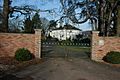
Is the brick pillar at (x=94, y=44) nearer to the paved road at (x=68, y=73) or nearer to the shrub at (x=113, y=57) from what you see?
the shrub at (x=113, y=57)

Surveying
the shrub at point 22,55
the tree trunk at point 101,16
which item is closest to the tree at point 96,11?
the tree trunk at point 101,16

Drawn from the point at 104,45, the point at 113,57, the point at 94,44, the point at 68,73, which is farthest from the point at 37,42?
the point at 68,73

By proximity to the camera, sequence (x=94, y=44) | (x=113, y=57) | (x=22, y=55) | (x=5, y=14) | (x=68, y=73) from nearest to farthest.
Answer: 1. (x=68, y=73)
2. (x=22, y=55)
3. (x=113, y=57)
4. (x=94, y=44)
5. (x=5, y=14)

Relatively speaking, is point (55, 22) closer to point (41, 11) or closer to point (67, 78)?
point (41, 11)

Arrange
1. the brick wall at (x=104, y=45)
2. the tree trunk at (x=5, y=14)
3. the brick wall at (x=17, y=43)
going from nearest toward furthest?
the brick wall at (x=17, y=43) → the brick wall at (x=104, y=45) → the tree trunk at (x=5, y=14)

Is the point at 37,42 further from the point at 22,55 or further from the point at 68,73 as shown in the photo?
the point at 68,73

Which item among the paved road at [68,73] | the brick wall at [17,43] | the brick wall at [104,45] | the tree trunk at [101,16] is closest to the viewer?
the paved road at [68,73]

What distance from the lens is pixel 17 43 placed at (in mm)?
24859

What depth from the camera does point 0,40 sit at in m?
24.7

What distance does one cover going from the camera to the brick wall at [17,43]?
81.1 ft

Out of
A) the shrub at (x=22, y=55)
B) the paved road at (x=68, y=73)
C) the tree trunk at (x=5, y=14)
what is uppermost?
the tree trunk at (x=5, y=14)

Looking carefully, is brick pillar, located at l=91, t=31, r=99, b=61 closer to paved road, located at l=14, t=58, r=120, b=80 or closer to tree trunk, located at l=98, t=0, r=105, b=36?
paved road, located at l=14, t=58, r=120, b=80

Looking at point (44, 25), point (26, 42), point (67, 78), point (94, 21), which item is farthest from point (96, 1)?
point (44, 25)

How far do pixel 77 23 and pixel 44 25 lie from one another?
5350 centimetres
